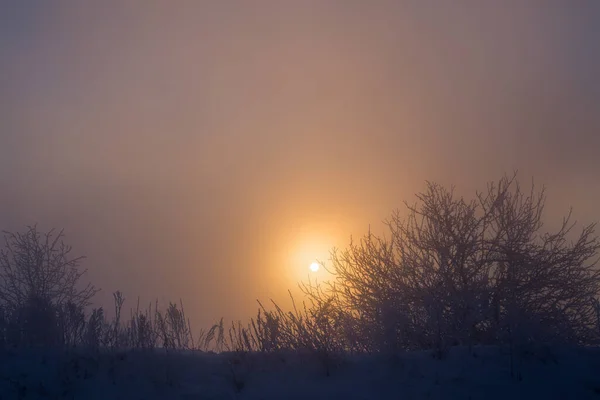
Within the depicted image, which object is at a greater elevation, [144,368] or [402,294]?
[402,294]

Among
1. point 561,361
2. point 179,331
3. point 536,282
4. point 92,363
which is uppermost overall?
point 536,282

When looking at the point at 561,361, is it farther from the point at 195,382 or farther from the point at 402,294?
the point at 402,294

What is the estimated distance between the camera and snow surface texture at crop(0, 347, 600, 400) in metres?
6.63

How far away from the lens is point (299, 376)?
7.10 meters

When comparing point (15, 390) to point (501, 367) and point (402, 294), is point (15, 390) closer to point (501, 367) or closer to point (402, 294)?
point (501, 367)

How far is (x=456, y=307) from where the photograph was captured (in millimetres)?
12547

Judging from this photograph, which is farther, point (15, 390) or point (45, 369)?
point (45, 369)

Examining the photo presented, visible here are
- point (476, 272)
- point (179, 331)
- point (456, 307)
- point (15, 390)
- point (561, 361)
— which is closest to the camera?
point (15, 390)

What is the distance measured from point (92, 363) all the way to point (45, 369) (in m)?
0.59

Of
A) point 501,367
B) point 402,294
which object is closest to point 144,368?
point 501,367

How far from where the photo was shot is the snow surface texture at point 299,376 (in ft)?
21.7

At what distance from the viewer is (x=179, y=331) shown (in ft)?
28.3

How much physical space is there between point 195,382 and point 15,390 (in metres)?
2.12

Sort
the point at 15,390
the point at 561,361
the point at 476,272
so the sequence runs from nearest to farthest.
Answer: the point at 15,390, the point at 561,361, the point at 476,272
